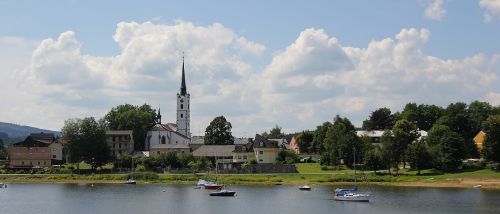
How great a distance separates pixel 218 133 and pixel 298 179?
54113mm

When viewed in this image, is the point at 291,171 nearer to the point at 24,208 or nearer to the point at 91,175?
the point at 91,175

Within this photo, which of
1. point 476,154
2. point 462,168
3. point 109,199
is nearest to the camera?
point 109,199

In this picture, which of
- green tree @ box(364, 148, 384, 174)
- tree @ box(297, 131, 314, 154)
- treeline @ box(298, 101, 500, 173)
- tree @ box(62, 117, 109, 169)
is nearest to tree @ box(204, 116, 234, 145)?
tree @ box(297, 131, 314, 154)

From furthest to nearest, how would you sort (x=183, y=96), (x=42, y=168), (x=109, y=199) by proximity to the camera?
1. (x=183, y=96)
2. (x=42, y=168)
3. (x=109, y=199)

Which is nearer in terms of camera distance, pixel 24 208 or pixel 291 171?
pixel 24 208

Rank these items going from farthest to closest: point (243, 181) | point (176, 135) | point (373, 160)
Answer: point (176, 135) → point (243, 181) → point (373, 160)

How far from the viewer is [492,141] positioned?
107688 millimetres

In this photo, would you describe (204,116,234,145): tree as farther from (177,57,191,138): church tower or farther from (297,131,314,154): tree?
(177,57,191,138): church tower

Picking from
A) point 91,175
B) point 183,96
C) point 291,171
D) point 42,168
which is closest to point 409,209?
point 291,171

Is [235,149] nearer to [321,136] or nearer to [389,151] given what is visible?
[321,136]

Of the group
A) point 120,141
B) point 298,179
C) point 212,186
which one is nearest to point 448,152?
point 298,179

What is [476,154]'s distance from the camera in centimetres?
12212

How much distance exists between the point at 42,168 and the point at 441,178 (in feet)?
273

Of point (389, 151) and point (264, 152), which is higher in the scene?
point (264, 152)
